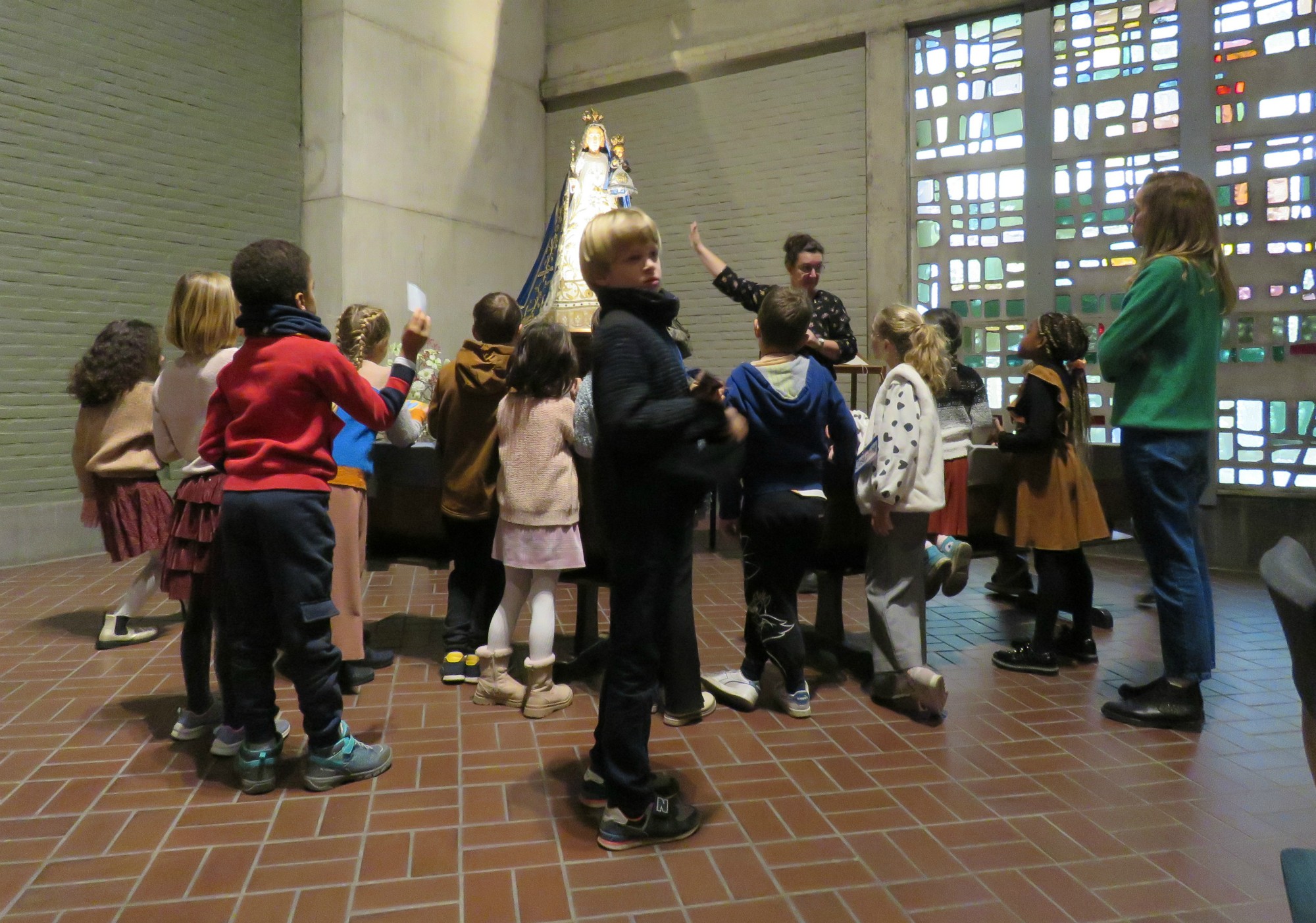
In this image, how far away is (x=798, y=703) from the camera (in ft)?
11.9

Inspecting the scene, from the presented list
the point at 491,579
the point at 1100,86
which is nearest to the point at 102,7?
the point at 491,579

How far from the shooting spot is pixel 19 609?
17.4ft

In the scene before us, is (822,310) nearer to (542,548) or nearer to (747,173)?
(542,548)

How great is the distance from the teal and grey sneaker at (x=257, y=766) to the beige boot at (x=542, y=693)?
955mm

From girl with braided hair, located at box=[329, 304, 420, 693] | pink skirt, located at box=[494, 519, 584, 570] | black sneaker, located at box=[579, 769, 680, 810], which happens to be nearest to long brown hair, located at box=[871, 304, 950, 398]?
pink skirt, located at box=[494, 519, 584, 570]

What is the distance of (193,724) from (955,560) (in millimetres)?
3000

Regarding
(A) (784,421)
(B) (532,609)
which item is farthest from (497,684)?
(A) (784,421)

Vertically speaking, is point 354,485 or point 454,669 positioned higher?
point 354,485

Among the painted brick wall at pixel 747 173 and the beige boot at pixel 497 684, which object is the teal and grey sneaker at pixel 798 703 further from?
the painted brick wall at pixel 747 173

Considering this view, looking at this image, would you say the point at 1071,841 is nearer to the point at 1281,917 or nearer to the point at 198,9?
the point at 1281,917

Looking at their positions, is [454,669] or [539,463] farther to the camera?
[454,669]

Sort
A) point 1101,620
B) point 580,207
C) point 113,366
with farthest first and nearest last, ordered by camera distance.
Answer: point 580,207 < point 1101,620 < point 113,366

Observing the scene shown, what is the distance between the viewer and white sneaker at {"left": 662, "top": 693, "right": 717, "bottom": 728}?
3.49 m

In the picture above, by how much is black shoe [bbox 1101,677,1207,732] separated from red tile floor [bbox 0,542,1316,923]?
A: 0.24 ft
